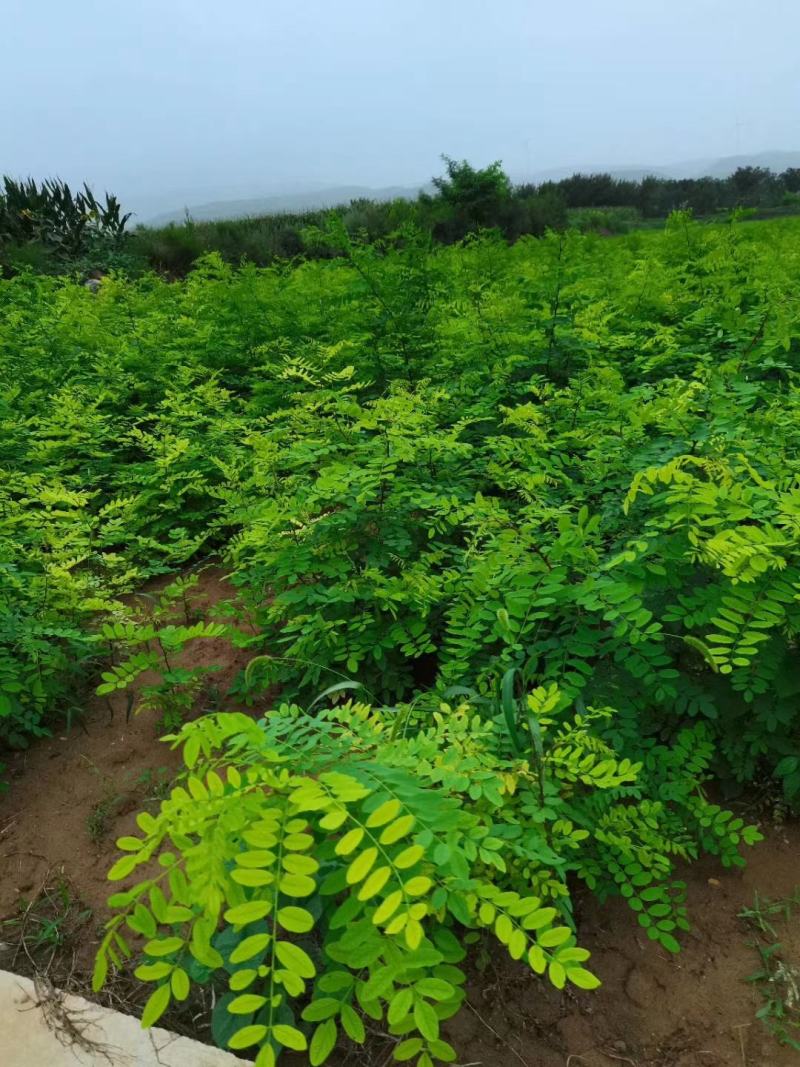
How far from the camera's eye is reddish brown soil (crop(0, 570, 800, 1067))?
153cm

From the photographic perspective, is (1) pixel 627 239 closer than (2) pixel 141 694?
No

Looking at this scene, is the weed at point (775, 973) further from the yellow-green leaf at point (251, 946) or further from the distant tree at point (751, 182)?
the distant tree at point (751, 182)

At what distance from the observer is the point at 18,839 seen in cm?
222

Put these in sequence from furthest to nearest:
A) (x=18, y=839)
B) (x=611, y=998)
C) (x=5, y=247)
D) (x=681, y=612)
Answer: (x=5, y=247), (x=18, y=839), (x=681, y=612), (x=611, y=998)

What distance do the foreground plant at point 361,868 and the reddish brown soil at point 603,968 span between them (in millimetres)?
118

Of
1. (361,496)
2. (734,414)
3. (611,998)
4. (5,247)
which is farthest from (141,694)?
(5,247)

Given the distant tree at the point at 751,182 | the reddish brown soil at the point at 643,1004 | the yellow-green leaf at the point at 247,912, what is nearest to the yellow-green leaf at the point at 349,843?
the yellow-green leaf at the point at 247,912

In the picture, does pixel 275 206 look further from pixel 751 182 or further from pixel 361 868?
pixel 361 868

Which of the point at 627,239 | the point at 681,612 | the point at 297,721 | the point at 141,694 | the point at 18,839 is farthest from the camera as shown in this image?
the point at 627,239

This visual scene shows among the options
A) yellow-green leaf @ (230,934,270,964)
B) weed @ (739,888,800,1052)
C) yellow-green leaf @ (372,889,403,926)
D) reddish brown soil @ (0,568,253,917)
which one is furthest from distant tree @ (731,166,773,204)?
yellow-green leaf @ (230,934,270,964)

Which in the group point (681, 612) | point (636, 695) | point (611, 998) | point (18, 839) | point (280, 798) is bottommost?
point (611, 998)

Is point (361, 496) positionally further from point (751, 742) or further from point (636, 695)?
point (751, 742)

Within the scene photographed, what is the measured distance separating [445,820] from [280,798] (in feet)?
0.98

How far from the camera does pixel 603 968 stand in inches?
67.2
